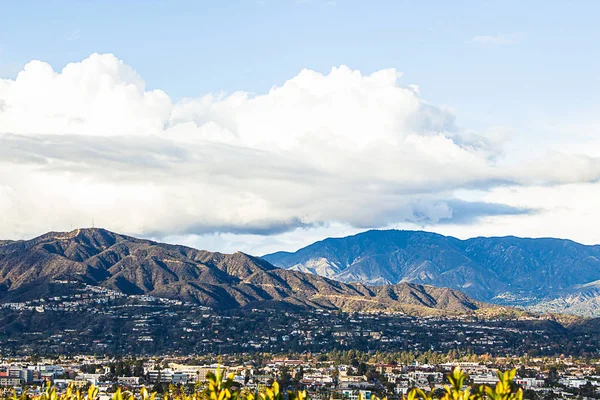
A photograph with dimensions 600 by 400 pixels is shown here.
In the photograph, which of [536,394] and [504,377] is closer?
[504,377]

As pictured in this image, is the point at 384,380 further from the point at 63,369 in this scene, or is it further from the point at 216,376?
the point at 216,376

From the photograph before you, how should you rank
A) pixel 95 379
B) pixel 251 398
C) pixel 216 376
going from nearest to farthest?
pixel 216 376, pixel 251 398, pixel 95 379

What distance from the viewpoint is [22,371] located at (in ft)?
605

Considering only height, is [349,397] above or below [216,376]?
below

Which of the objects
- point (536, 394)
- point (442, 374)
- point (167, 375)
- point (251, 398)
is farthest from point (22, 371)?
point (251, 398)

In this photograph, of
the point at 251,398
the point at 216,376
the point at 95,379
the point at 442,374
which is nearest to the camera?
the point at 216,376

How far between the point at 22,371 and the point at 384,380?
75790 millimetres

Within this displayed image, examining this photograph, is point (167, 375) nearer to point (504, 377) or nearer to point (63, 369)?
point (63, 369)

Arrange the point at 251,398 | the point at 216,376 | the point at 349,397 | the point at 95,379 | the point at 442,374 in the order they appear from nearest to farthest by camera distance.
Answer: the point at 216,376
the point at 251,398
the point at 349,397
the point at 95,379
the point at 442,374

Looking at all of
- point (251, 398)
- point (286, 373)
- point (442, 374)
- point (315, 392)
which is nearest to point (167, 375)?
point (286, 373)

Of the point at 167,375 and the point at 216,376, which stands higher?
the point at 216,376

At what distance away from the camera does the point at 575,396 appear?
515 ft

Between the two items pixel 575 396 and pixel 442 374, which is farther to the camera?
pixel 442 374

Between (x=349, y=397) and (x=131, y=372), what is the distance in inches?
2224
